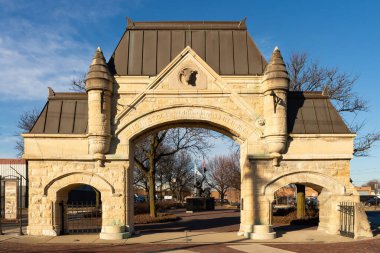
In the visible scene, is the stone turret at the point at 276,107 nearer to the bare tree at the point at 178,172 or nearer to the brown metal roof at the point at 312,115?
the brown metal roof at the point at 312,115

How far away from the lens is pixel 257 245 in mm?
13789

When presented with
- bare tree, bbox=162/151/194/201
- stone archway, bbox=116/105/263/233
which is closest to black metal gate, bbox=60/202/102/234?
stone archway, bbox=116/105/263/233

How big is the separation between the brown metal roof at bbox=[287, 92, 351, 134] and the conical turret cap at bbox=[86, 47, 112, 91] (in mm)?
7887

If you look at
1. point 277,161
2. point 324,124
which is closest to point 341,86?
point 324,124

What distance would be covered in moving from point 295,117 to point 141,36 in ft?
26.0

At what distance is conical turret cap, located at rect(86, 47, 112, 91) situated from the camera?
1525 centimetres

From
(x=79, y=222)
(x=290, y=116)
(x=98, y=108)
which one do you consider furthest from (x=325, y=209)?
(x=79, y=222)

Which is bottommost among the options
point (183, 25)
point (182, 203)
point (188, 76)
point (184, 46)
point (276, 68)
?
point (182, 203)

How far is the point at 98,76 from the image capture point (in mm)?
15250

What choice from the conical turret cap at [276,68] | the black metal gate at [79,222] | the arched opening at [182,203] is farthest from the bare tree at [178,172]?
the conical turret cap at [276,68]

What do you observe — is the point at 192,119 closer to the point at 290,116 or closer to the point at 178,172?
the point at 290,116

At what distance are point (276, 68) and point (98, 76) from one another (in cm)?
726

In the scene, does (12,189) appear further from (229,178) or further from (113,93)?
(229,178)

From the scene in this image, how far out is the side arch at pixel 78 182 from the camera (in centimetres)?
1555
